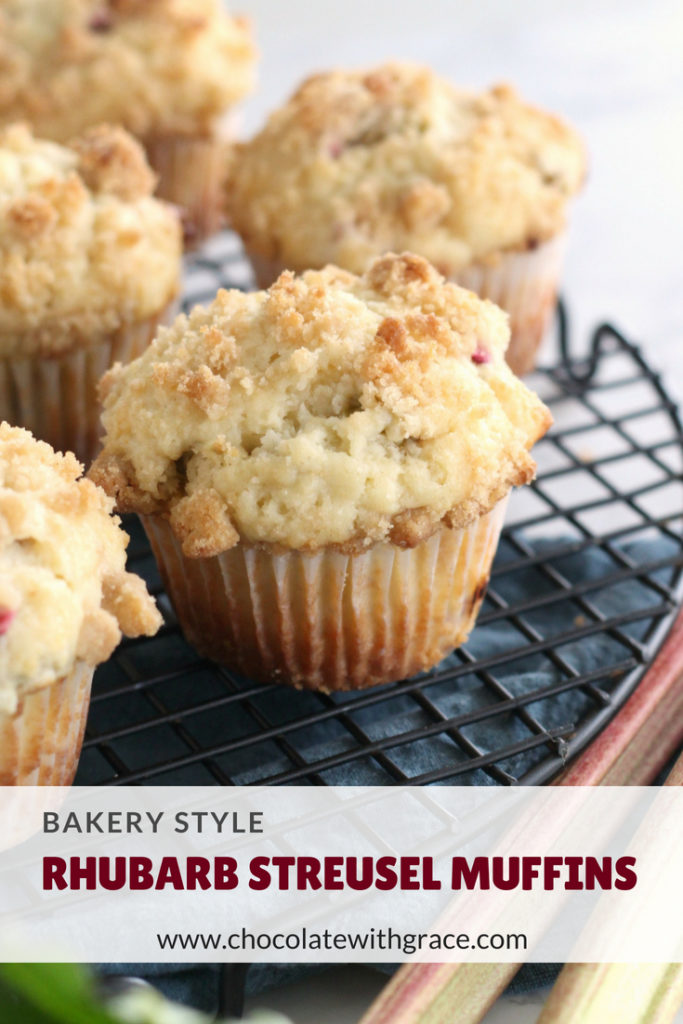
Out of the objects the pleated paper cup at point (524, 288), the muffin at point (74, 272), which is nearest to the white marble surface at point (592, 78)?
the pleated paper cup at point (524, 288)

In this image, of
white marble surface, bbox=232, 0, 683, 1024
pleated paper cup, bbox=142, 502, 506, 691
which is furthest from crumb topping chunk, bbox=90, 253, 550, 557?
white marble surface, bbox=232, 0, 683, 1024

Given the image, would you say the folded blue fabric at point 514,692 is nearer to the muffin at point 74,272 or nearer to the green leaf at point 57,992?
the green leaf at point 57,992

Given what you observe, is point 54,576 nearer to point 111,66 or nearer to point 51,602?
point 51,602

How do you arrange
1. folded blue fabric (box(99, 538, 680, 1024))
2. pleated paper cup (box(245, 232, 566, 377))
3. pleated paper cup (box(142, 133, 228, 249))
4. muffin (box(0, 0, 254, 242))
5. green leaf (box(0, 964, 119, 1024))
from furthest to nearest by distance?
pleated paper cup (box(142, 133, 228, 249))
muffin (box(0, 0, 254, 242))
pleated paper cup (box(245, 232, 566, 377))
folded blue fabric (box(99, 538, 680, 1024))
green leaf (box(0, 964, 119, 1024))

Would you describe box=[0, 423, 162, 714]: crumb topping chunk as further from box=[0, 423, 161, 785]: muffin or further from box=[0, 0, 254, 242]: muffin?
box=[0, 0, 254, 242]: muffin

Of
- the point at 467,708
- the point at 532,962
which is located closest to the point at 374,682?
the point at 467,708

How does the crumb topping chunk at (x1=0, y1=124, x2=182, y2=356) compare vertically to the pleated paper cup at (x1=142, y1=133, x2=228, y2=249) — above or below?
above

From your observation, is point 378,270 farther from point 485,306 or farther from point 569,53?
point 569,53

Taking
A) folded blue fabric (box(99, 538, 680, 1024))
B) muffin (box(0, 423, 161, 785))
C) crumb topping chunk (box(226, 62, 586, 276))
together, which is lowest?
folded blue fabric (box(99, 538, 680, 1024))
